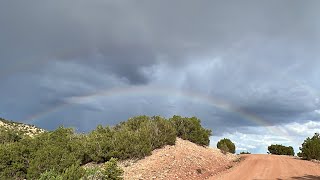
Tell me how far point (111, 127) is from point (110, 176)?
61.7ft

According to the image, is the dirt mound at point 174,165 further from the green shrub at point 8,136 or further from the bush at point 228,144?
the bush at point 228,144

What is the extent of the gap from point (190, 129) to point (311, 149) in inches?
578

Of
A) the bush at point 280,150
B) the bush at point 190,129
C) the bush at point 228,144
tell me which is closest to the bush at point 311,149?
the bush at point 190,129

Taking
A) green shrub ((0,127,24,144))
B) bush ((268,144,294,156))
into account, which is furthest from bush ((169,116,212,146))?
bush ((268,144,294,156))

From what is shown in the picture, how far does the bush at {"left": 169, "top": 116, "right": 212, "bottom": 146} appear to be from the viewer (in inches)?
1596

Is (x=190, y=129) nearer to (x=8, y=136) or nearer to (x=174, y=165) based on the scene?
(x=174, y=165)

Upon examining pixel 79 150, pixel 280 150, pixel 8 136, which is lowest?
pixel 79 150

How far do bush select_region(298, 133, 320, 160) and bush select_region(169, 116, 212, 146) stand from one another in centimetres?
1202

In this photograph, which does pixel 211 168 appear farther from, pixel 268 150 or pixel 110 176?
pixel 268 150

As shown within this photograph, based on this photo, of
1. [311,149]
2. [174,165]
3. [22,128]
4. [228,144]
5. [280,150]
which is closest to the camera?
[174,165]

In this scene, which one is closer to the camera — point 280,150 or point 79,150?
point 79,150

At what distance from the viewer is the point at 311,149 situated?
3903 centimetres

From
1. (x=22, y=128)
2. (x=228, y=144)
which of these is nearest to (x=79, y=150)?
(x=228, y=144)

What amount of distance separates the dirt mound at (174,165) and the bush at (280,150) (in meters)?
32.1
